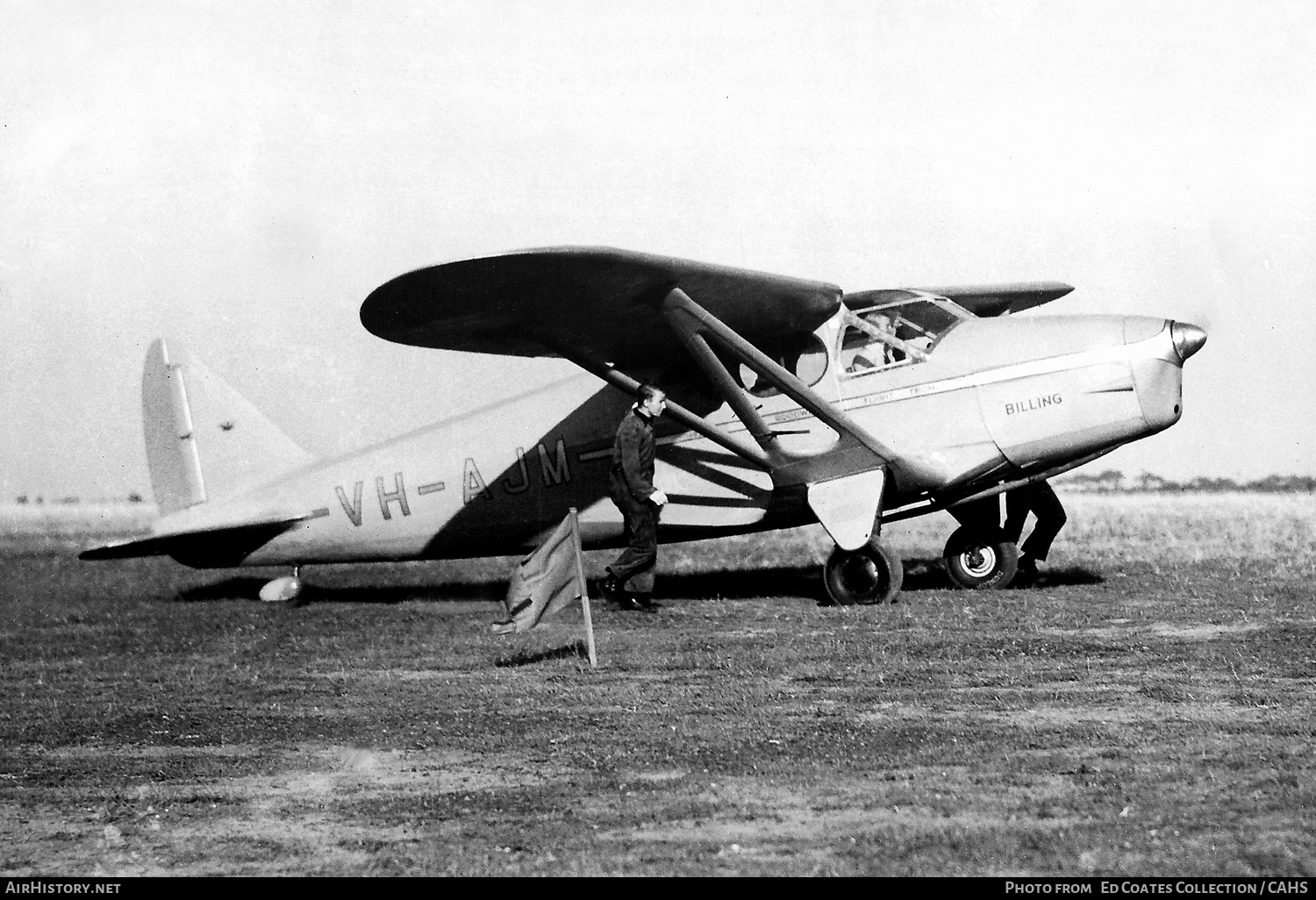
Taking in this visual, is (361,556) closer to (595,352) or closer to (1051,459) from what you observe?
(595,352)

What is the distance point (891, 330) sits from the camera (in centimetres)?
1144

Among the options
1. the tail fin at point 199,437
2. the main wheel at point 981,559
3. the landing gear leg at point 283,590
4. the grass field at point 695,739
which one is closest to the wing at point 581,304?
the grass field at point 695,739

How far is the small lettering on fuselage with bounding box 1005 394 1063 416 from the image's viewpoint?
1069 cm

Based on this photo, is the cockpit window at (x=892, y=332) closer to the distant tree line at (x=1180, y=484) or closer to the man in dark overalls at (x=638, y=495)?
the man in dark overalls at (x=638, y=495)

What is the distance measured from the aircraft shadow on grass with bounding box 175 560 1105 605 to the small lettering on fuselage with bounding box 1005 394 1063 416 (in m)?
2.05

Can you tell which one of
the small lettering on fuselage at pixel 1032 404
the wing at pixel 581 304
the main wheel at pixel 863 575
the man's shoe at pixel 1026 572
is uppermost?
the wing at pixel 581 304

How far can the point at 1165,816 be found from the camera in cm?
454

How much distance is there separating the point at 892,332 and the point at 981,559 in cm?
236

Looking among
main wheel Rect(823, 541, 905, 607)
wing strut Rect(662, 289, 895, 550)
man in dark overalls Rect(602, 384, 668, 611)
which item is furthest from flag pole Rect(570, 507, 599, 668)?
main wheel Rect(823, 541, 905, 607)

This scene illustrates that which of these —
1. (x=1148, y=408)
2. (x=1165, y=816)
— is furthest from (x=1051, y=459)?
(x=1165, y=816)

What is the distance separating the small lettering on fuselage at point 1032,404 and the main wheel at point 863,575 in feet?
5.03

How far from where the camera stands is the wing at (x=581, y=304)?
31.7 ft

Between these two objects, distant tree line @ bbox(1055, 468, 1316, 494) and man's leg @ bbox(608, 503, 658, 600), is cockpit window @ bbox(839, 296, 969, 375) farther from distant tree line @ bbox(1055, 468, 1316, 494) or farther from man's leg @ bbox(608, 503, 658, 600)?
distant tree line @ bbox(1055, 468, 1316, 494)

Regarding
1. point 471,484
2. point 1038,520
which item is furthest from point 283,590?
point 1038,520
